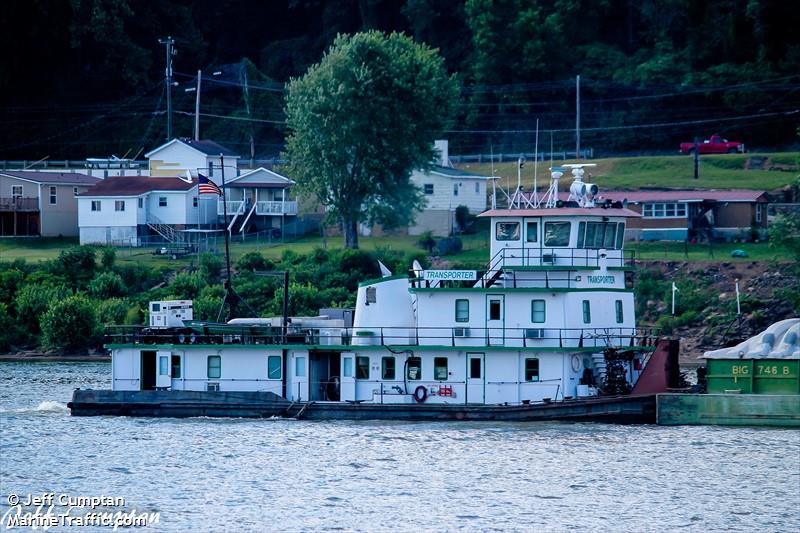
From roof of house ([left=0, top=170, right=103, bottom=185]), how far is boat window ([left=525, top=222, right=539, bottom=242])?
49763mm

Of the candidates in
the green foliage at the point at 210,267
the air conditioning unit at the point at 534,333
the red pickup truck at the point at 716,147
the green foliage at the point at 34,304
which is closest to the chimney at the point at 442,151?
the red pickup truck at the point at 716,147

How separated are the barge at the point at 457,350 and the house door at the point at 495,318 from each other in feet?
0.10

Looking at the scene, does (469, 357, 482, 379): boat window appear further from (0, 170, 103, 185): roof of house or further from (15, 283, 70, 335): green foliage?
(0, 170, 103, 185): roof of house

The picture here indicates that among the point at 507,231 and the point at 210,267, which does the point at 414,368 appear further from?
the point at 210,267

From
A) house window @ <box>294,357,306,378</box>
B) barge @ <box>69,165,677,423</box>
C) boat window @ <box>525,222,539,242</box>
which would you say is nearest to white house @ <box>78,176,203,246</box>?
barge @ <box>69,165,677,423</box>

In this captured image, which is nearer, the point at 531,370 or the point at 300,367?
the point at 531,370

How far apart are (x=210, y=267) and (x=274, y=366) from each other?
29253 mm

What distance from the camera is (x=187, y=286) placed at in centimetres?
7175

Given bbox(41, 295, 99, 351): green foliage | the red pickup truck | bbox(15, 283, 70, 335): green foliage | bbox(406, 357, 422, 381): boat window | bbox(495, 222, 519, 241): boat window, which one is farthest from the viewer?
the red pickup truck

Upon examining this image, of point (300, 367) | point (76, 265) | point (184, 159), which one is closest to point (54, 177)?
point (184, 159)

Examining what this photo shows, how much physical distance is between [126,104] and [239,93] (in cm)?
822

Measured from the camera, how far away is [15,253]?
3216 inches

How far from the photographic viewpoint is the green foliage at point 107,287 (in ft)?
237

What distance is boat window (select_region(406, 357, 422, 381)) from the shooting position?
4456 cm
